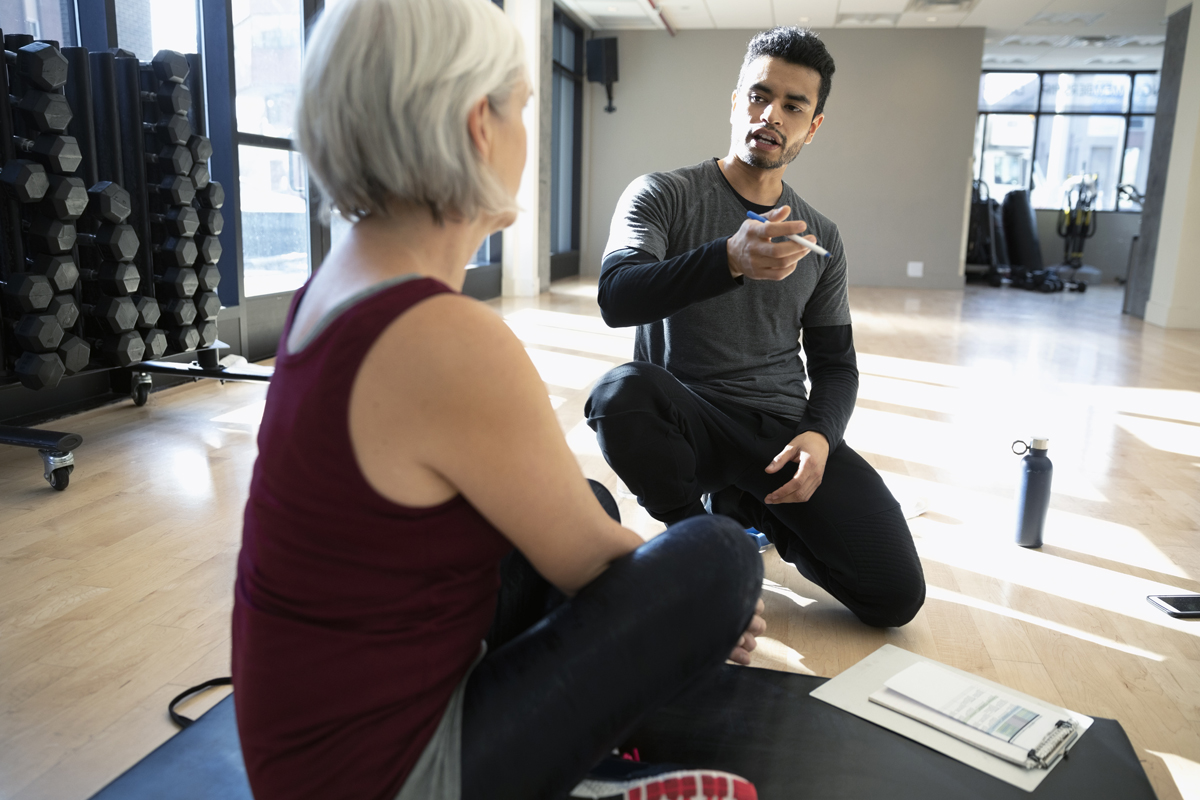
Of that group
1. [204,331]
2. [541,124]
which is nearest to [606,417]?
[204,331]

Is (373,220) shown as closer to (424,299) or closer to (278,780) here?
(424,299)

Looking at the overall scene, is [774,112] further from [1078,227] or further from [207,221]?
[1078,227]

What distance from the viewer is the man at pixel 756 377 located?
1.60 metres

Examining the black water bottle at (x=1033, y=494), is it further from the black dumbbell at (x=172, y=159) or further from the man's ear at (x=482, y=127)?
the black dumbbell at (x=172, y=159)

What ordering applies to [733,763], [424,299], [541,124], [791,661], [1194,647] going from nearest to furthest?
1. [424,299]
2. [733,763]
3. [791,661]
4. [1194,647]
5. [541,124]

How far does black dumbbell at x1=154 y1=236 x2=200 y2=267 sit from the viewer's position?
9.63 feet

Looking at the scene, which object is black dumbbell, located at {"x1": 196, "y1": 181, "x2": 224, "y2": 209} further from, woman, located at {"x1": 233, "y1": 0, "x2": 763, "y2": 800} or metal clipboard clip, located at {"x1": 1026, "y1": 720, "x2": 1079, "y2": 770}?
metal clipboard clip, located at {"x1": 1026, "y1": 720, "x2": 1079, "y2": 770}

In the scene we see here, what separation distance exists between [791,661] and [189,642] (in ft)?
3.38

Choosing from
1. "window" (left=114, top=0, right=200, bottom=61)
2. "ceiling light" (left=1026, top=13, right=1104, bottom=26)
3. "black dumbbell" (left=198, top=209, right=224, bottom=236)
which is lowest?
"black dumbbell" (left=198, top=209, right=224, bottom=236)

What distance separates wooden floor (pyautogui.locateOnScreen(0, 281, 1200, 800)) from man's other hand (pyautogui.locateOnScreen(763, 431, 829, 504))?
0.85 feet

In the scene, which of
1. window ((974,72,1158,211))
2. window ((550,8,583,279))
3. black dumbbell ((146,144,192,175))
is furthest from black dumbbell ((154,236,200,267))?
window ((974,72,1158,211))

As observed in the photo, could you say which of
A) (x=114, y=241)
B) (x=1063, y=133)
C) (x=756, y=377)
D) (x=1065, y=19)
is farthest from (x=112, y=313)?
(x=1063, y=133)

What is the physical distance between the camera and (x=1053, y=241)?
11.6 metres

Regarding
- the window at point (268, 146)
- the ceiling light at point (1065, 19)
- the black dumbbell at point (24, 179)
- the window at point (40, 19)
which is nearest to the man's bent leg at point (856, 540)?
the black dumbbell at point (24, 179)
